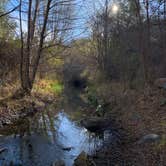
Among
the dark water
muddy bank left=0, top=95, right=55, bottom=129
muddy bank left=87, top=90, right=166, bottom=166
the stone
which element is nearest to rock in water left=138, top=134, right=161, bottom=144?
muddy bank left=87, top=90, right=166, bottom=166

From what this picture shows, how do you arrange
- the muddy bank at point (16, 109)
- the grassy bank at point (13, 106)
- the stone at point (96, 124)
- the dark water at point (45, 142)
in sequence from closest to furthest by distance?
1. the dark water at point (45, 142)
2. the stone at point (96, 124)
3. the muddy bank at point (16, 109)
4. the grassy bank at point (13, 106)

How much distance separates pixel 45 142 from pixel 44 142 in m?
0.04

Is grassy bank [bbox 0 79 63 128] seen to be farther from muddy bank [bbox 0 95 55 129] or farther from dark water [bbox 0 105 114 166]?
dark water [bbox 0 105 114 166]

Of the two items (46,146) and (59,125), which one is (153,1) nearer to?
(59,125)

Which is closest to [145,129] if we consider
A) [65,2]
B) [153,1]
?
[153,1]

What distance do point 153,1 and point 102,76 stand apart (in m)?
13.5

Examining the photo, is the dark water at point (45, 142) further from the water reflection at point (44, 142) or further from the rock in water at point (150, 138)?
the rock in water at point (150, 138)

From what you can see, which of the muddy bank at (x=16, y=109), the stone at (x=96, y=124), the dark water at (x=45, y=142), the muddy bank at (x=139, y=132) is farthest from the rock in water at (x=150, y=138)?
the muddy bank at (x=16, y=109)

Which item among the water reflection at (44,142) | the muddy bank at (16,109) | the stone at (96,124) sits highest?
the muddy bank at (16,109)

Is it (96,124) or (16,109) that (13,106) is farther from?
(96,124)

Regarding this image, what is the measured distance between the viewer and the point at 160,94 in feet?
43.8

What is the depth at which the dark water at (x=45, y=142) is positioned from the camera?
848 cm

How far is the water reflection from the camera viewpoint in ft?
27.8

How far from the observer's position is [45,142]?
34.2 ft
